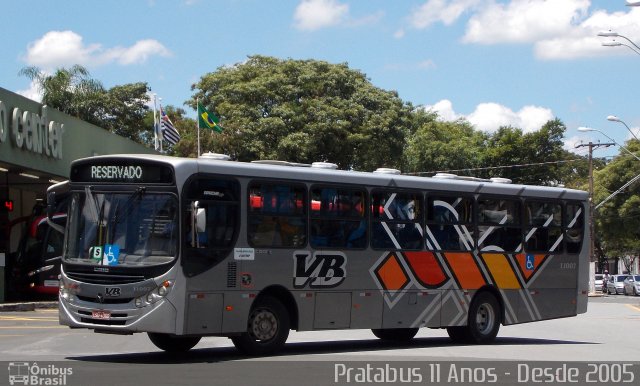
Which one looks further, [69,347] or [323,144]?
[323,144]

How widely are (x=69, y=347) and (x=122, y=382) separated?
6080 mm

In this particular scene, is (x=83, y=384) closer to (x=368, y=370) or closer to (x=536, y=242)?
(x=368, y=370)

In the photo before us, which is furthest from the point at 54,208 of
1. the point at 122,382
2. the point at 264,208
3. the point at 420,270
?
the point at 420,270

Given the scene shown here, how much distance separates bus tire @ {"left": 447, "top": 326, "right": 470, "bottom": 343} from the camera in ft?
67.0

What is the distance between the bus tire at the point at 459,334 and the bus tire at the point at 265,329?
15.3 ft

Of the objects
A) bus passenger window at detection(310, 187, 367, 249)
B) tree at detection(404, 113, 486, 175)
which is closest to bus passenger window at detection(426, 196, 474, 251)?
bus passenger window at detection(310, 187, 367, 249)

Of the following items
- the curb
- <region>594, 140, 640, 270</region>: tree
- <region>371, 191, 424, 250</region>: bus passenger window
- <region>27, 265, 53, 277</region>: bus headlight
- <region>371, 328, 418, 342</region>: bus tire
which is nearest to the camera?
<region>371, 191, 424, 250</region>: bus passenger window

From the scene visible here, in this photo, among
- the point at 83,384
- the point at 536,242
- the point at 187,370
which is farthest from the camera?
the point at 536,242

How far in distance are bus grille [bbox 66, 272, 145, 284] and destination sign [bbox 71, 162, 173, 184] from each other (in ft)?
4.65

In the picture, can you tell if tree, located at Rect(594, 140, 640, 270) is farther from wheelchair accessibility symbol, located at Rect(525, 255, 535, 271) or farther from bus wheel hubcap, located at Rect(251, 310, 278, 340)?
bus wheel hubcap, located at Rect(251, 310, 278, 340)

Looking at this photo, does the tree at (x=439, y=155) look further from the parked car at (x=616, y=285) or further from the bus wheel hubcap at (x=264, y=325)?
the bus wheel hubcap at (x=264, y=325)

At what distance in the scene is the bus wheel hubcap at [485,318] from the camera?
810 inches

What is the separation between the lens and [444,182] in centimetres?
2005

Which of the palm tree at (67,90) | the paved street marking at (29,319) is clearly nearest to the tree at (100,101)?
the palm tree at (67,90)
